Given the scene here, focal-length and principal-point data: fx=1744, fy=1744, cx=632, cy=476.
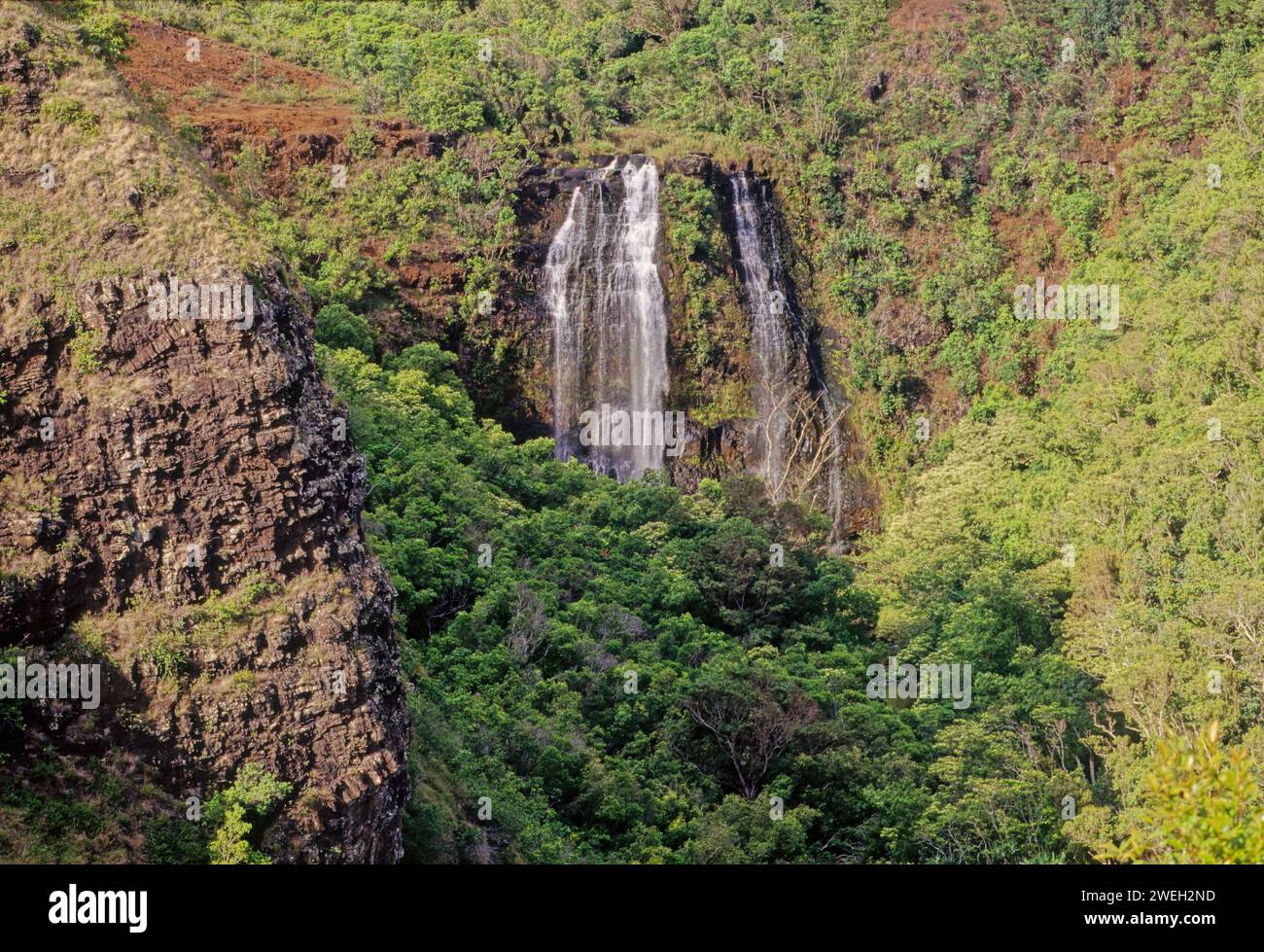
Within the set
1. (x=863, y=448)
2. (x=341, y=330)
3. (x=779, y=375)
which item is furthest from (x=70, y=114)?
(x=863, y=448)

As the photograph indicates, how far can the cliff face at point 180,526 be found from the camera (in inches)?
829

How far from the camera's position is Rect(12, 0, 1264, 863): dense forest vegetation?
98.8 feet

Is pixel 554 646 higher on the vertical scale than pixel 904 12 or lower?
lower

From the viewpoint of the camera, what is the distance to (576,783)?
3003 centimetres

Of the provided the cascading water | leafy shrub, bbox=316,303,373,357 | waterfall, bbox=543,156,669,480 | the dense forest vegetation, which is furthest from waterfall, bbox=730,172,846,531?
leafy shrub, bbox=316,303,373,357

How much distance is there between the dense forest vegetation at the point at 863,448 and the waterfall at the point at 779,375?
1045mm

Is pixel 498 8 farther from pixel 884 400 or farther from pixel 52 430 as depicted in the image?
pixel 52 430

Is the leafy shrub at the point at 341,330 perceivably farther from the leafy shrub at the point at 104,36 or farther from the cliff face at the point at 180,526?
the cliff face at the point at 180,526

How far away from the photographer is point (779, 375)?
49375 mm

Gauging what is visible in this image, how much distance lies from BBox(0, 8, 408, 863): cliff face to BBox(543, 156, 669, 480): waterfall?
A: 2499cm

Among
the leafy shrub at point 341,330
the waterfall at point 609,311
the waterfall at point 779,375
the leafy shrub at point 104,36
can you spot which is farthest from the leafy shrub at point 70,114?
the waterfall at point 779,375

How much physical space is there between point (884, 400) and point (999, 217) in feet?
22.0
